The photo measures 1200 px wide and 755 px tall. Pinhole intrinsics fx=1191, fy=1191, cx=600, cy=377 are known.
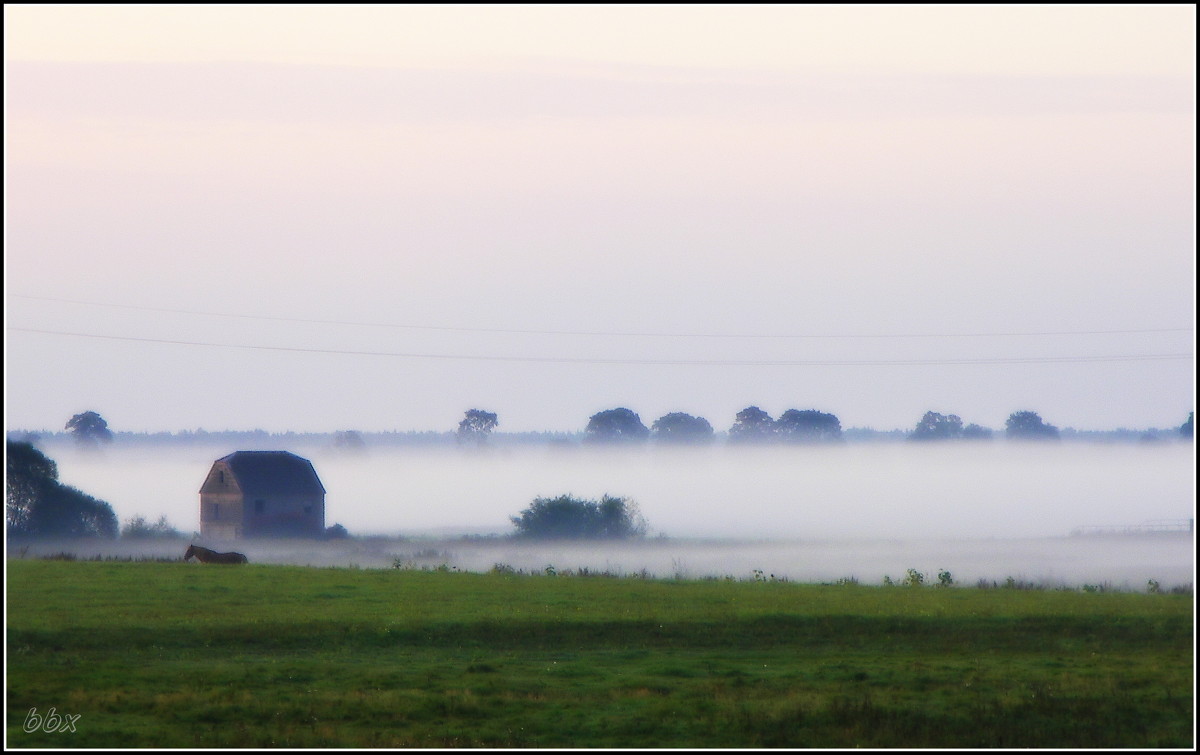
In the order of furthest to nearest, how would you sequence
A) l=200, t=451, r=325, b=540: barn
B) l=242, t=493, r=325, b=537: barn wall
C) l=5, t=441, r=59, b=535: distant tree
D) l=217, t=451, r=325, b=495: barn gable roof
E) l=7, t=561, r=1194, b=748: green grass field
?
l=217, t=451, r=325, b=495: barn gable roof, l=200, t=451, r=325, b=540: barn, l=242, t=493, r=325, b=537: barn wall, l=5, t=441, r=59, b=535: distant tree, l=7, t=561, r=1194, b=748: green grass field

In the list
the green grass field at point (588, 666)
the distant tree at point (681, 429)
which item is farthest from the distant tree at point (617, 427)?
the green grass field at point (588, 666)

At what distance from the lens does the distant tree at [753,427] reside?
81938mm

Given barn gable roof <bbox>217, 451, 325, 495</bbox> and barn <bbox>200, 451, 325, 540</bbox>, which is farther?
barn gable roof <bbox>217, 451, 325, 495</bbox>

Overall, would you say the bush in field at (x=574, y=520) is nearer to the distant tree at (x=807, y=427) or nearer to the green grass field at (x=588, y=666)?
the distant tree at (x=807, y=427)

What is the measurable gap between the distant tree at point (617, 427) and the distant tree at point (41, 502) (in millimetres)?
34219

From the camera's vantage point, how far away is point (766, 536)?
77.1 m

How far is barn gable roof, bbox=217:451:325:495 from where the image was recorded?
77.5 metres

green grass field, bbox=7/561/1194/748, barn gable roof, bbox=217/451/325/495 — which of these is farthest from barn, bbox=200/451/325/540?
green grass field, bbox=7/561/1194/748

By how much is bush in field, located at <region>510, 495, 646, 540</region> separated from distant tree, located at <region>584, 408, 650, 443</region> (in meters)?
5.14

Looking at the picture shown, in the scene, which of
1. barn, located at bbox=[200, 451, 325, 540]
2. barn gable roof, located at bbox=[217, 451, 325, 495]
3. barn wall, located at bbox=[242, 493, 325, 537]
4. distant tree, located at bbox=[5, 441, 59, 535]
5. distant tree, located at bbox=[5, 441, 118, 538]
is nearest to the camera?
distant tree, located at bbox=[5, 441, 59, 535]

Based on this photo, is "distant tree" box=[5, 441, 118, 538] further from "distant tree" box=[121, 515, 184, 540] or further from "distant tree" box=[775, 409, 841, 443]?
"distant tree" box=[775, 409, 841, 443]

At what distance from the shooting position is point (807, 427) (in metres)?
82.3

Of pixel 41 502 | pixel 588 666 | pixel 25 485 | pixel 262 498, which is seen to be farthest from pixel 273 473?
pixel 588 666

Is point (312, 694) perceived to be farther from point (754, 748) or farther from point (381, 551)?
point (381, 551)
